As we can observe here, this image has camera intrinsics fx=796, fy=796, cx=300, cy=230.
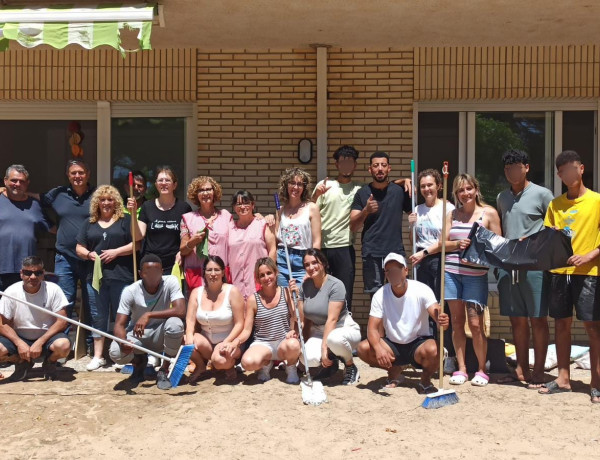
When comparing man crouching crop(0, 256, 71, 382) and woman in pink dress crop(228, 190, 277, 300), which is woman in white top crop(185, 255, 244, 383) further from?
man crouching crop(0, 256, 71, 382)

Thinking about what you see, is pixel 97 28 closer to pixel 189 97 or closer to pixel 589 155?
pixel 189 97

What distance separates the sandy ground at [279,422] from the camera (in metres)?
5.34

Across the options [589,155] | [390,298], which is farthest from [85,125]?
[589,155]

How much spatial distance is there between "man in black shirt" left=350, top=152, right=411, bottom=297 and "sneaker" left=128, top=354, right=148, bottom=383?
2.18 m

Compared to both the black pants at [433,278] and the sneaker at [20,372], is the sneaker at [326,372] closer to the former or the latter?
the black pants at [433,278]

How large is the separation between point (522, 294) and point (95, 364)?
396cm

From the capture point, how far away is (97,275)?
7441 mm

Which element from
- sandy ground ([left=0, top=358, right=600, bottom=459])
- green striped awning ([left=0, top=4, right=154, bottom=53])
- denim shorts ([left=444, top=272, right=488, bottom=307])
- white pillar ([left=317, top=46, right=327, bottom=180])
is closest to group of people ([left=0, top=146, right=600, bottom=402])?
denim shorts ([left=444, top=272, right=488, bottom=307])

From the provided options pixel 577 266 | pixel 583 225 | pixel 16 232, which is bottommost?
pixel 577 266

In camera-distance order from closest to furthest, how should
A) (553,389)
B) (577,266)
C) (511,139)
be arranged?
(577,266) → (553,389) → (511,139)

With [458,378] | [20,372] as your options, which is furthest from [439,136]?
[20,372]

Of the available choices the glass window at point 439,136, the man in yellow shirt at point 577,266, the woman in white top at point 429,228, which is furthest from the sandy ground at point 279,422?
the glass window at point 439,136

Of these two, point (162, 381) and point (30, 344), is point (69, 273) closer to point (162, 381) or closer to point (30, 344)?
point (30, 344)

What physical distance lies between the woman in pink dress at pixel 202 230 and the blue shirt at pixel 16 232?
4.99 feet
